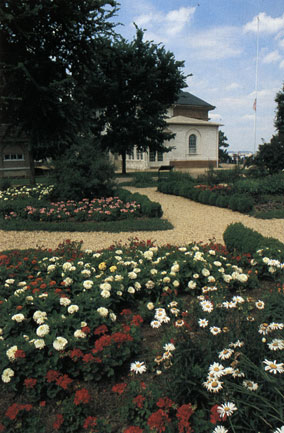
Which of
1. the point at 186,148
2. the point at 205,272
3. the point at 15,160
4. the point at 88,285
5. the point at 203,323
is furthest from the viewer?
the point at 186,148

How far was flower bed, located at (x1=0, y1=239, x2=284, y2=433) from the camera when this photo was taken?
6.48 ft

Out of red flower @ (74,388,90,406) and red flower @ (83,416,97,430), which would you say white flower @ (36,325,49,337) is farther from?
red flower @ (83,416,97,430)

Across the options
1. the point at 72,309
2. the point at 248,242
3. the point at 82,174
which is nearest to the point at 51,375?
the point at 72,309

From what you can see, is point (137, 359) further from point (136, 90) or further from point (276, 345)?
point (136, 90)

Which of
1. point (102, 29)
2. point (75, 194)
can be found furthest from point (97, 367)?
point (102, 29)

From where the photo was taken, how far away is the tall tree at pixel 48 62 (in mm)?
11414

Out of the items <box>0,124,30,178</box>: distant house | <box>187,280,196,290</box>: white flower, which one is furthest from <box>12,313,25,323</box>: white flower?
<box>0,124,30,178</box>: distant house

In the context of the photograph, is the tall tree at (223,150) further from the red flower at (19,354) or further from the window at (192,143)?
the red flower at (19,354)

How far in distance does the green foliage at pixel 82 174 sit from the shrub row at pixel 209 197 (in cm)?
342

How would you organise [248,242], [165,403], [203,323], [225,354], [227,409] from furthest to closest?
[248,242] < [203,323] < [225,354] < [165,403] < [227,409]

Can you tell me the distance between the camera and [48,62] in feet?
41.0

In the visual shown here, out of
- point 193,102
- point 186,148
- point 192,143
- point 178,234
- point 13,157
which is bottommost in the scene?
point 178,234

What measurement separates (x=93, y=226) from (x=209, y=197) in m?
5.06

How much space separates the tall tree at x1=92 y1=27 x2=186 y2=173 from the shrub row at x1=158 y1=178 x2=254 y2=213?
5.79 metres
